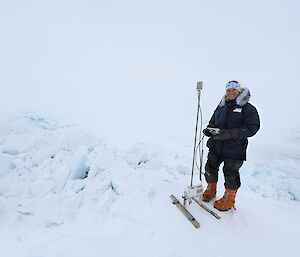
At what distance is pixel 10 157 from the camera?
3.46 m

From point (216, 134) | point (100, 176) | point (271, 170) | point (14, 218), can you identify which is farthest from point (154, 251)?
point (271, 170)

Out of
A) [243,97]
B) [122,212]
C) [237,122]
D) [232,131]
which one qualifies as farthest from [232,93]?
[122,212]

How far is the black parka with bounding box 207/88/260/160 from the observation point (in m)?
1.66

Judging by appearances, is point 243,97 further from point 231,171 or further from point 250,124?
point 231,171

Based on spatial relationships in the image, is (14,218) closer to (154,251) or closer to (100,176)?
(100,176)

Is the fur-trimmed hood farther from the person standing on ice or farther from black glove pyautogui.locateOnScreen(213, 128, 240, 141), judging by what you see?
black glove pyautogui.locateOnScreen(213, 128, 240, 141)

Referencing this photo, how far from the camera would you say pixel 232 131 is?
166 centimetres

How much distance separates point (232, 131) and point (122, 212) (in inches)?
64.3

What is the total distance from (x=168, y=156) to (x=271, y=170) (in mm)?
2547

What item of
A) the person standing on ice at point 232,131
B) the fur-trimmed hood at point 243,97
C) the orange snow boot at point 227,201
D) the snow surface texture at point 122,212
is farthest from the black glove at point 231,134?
the snow surface texture at point 122,212

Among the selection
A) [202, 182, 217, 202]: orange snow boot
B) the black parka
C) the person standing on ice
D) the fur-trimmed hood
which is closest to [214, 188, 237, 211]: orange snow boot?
the person standing on ice

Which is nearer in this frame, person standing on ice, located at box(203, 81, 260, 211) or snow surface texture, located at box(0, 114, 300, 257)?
snow surface texture, located at box(0, 114, 300, 257)

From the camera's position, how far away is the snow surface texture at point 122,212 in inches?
57.8

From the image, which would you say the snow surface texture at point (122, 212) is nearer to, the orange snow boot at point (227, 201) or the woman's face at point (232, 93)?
the orange snow boot at point (227, 201)
